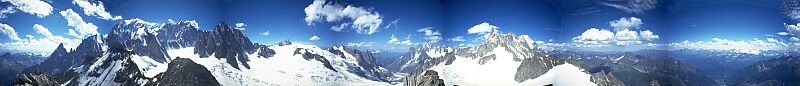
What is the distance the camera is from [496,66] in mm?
18812

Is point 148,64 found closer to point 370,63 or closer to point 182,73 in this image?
point 182,73

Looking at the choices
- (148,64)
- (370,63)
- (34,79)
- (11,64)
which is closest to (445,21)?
(370,63)

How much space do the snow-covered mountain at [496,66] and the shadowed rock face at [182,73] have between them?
4614mm

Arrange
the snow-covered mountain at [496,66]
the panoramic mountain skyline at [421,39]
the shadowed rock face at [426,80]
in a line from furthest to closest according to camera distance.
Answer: the snow-covered mountain at [496,66] → the shadowed rock face at [426,80] → the panoramic mountain skyline at [421,39]

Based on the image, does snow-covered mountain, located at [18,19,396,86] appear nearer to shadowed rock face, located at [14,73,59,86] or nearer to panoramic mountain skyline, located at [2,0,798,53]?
shadowed rock face, located at [14,73,59,86]

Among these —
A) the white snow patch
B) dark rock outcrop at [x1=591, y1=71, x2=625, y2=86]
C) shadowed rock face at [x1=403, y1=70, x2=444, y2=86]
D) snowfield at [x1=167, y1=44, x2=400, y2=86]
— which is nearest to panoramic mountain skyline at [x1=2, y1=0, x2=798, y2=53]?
shadowed rock face at [x1=403, y1=70, x2=444, y2=86]

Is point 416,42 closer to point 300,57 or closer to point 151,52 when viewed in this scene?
point 300,57

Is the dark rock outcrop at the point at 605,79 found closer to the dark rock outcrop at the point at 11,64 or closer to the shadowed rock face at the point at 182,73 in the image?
the shadowed rock face at the point at 182,73

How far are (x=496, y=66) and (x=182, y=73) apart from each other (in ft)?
21.9

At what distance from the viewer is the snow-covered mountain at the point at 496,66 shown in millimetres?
16766

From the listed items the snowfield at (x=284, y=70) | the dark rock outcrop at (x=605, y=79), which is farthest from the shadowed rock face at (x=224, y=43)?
the dark rock outcrop at (x=605, y=79)

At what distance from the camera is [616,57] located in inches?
671

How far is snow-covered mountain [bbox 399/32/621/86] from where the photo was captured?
1677 centimetres

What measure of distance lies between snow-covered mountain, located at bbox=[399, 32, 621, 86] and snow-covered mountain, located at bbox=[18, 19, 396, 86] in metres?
1.35
